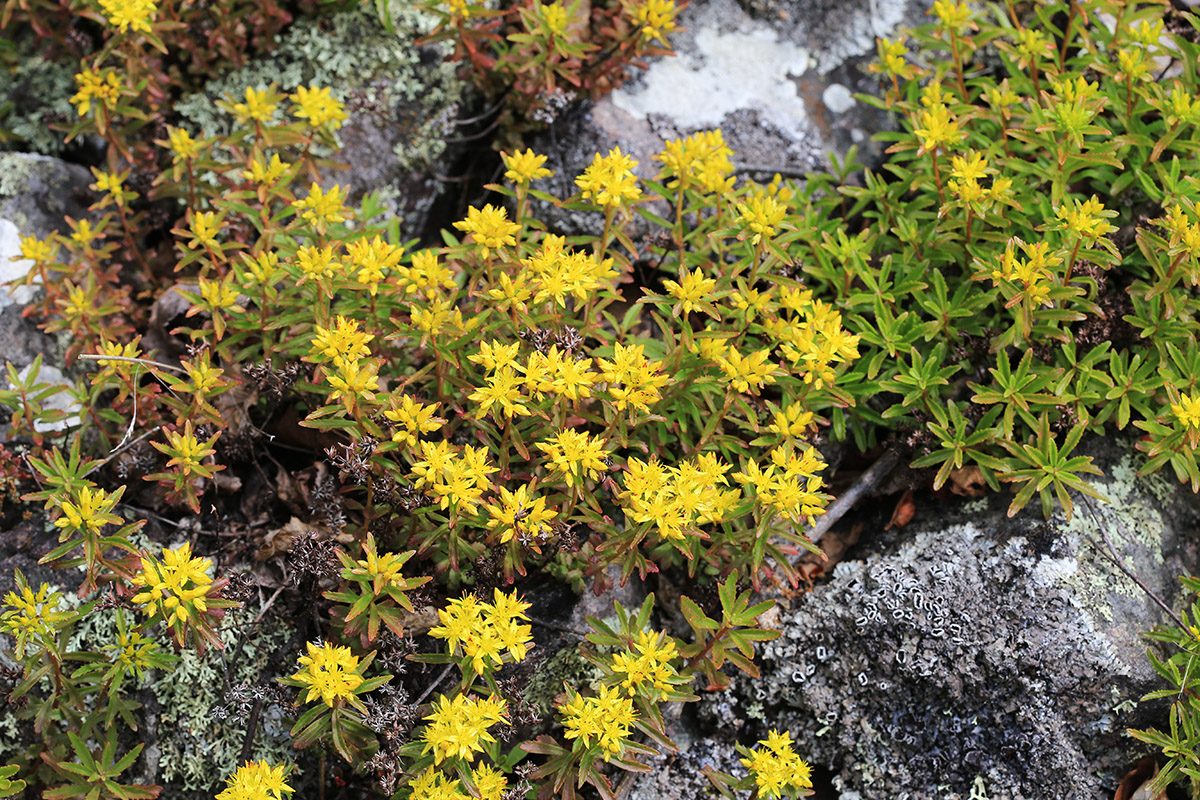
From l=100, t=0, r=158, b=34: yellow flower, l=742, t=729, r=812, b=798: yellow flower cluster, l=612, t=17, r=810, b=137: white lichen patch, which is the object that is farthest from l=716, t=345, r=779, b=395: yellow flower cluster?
l=100, t=0, r=158, b=34: yellow flower

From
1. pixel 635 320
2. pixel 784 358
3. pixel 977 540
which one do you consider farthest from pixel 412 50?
pixel 977 540

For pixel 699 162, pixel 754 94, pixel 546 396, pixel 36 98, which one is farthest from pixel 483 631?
pixel 36 98

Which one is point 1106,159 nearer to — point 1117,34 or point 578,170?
point 1117,34

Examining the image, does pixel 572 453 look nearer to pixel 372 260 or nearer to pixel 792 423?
pixel 792 423

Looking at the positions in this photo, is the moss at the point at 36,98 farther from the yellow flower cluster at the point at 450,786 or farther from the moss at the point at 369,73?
the yellow flower cluster at the point at 450,786

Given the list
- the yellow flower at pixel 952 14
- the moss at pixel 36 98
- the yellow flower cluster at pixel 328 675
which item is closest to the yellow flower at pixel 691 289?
the yellow flower cluster at pixel 328 675

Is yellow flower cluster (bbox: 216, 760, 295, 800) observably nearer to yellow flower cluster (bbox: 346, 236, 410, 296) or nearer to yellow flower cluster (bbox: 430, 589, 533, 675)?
yellow flower cluster (bbox: 430, 589, 533, 675)
